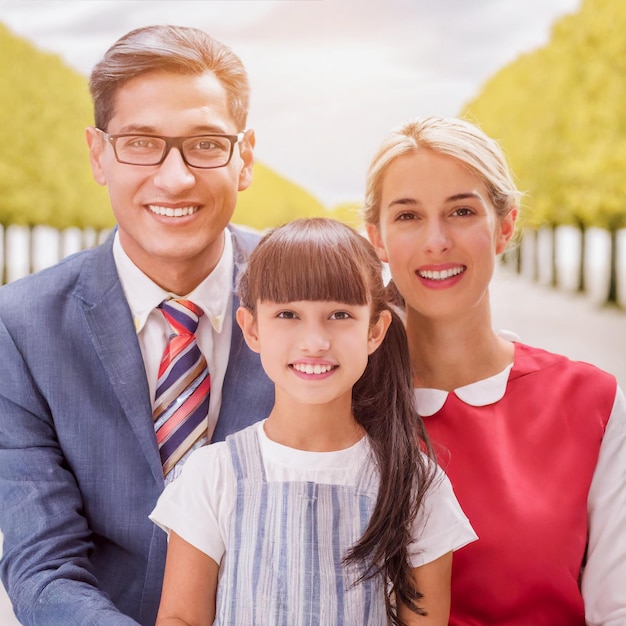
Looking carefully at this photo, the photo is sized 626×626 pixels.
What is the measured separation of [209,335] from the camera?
1.79 meters

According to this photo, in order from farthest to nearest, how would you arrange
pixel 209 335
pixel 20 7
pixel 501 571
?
pixel 20 7 → pixel 209 335 → pixel 501 571

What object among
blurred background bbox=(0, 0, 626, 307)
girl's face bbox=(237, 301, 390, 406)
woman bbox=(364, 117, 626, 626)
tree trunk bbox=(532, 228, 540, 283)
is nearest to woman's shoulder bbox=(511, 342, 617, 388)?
woman bbox=(364, 117, 626, 626)

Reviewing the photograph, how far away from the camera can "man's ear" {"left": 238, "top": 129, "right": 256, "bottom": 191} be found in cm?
187

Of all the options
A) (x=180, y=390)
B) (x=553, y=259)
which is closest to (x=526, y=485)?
(x=180, y=390)

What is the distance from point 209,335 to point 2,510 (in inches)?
18.7

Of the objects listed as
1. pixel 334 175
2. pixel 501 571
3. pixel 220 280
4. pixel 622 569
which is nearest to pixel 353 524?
pixel 501 571

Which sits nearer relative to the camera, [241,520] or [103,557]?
[241,520]

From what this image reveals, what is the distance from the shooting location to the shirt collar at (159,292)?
176 cm

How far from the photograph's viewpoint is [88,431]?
1676 millimetres

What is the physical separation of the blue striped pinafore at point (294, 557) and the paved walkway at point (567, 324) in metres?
5.24

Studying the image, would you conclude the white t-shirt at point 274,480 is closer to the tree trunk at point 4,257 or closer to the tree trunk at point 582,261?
the tree trunk at point 4,257

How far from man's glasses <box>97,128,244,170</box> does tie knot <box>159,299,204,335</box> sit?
0.83ft

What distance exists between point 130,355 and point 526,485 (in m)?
0.71

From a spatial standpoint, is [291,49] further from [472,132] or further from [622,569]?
[622,569]
